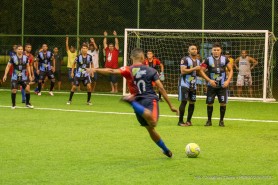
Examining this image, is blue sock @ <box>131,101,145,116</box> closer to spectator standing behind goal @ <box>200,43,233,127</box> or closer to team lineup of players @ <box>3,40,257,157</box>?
team lineup of players @ <box>3,40,257,157</box>

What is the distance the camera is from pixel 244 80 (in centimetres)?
2648

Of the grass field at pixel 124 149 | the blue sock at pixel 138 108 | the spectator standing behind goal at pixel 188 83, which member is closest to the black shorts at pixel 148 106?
the blue sock at pixel 138 108

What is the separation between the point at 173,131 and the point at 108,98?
11.5m

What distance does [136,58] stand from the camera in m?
11.6

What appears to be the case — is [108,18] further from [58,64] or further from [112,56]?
[58,64]

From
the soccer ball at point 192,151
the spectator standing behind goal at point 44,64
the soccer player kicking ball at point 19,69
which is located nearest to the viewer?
the soccer ball at point 192,151

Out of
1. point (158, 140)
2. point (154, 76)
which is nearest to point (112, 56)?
point (154, 76)

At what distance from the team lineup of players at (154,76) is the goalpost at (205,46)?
411mm

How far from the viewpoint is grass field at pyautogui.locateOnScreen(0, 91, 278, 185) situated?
9836 millimetres

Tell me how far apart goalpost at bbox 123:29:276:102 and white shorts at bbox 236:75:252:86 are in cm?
15

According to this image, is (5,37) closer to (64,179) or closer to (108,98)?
(108,98)

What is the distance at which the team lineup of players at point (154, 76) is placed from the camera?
11.4 m

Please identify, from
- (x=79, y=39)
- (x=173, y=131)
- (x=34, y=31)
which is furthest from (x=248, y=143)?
(x=34, y=31)

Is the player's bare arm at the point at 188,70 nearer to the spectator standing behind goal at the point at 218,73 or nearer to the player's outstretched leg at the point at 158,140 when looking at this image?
the spectator standing behind goal at the point at 218,73
